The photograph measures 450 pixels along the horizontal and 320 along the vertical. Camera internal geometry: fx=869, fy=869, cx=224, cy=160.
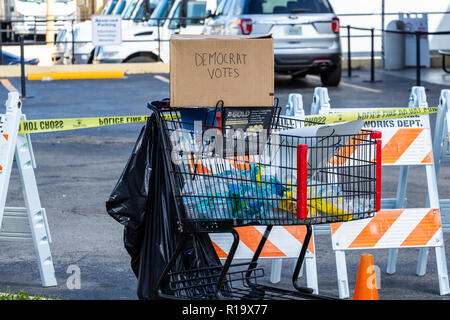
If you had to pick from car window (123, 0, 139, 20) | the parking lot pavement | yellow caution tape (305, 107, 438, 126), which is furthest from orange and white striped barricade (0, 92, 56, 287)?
car window (123, 0, 139, 20)

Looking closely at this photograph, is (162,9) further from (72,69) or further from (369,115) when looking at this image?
(369,115)

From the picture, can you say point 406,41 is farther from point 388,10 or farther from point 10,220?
point 10,220

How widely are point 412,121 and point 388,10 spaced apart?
792 inches

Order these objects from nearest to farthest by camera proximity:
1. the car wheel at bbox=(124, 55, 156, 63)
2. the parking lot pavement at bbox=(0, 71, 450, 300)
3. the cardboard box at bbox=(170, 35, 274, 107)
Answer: the cardboard box at bbox=(170, 35, 274, 107), the parking lot pavement at bbox=(0, 71, 450, 300), the car wheel at bbox=(124, 55, 156, 63)

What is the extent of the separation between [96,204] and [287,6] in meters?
10.4

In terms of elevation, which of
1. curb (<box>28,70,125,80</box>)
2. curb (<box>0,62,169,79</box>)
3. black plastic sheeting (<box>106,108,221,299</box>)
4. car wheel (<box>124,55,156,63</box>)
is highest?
black plastic sheeting (<box>106,108,221,299</box>)

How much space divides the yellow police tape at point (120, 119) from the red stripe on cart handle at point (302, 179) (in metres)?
1.52

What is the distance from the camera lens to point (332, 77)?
60.2 feet

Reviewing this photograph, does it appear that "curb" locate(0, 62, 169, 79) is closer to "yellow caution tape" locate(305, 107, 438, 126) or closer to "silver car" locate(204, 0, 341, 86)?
"silver car" locate(204, 0, 341, 86)

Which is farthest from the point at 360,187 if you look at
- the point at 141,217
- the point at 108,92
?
the point at 108,92

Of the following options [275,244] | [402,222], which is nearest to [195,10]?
[402,222]

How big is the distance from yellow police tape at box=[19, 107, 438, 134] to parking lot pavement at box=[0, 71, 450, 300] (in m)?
1.07

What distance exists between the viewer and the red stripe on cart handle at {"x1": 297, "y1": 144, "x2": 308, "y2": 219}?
4.19m

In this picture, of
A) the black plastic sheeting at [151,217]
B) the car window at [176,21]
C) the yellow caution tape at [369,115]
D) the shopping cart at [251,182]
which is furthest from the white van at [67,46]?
the shopping cart at [251,182]
